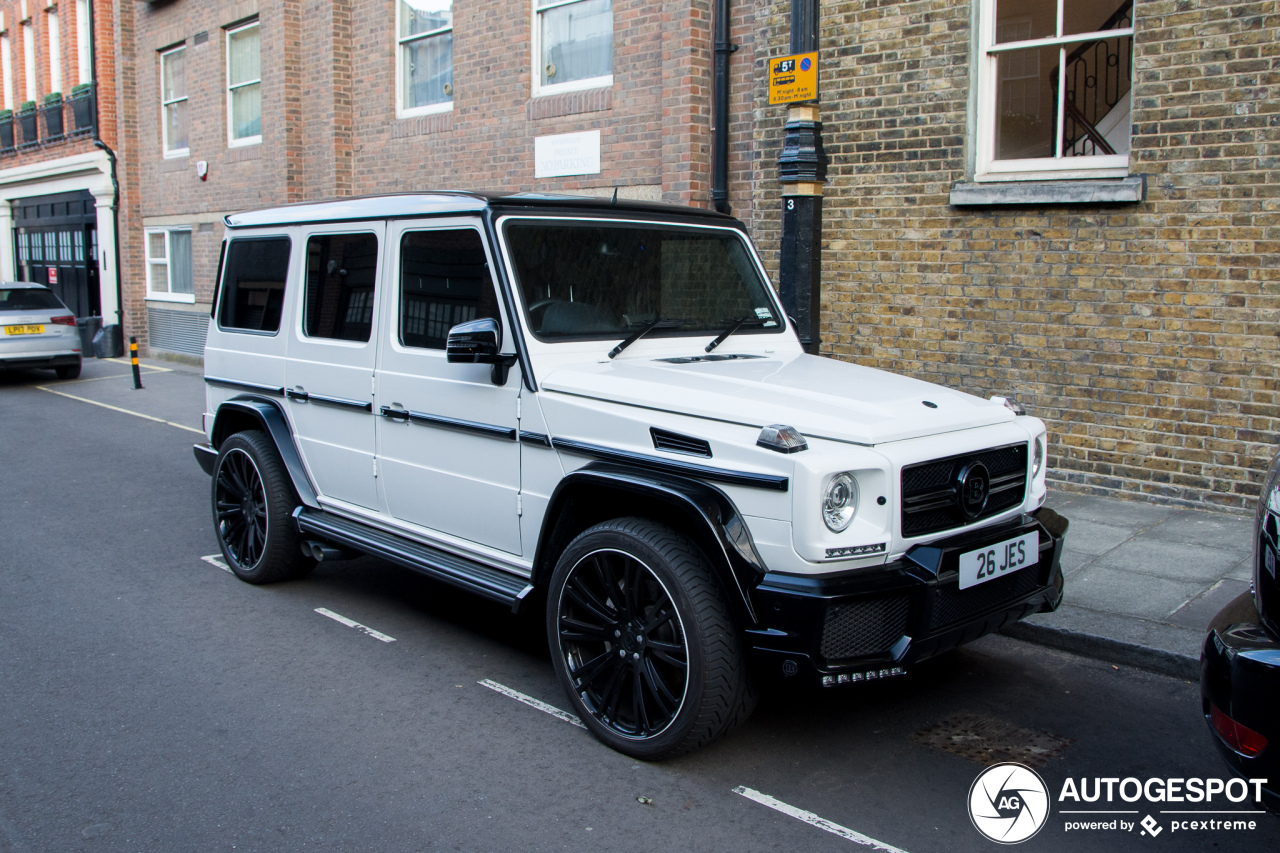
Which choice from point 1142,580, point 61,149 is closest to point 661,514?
point 1142,580

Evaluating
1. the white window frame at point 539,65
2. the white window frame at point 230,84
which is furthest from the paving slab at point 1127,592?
the white window frame at point 230,84

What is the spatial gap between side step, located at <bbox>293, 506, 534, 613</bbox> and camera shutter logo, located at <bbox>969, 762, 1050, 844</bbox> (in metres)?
1.82

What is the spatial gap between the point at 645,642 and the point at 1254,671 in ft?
6.14

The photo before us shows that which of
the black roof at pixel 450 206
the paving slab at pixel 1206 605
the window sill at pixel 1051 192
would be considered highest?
the window sill at pixel 1051 192

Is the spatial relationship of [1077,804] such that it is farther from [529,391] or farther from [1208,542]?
[1208,542]

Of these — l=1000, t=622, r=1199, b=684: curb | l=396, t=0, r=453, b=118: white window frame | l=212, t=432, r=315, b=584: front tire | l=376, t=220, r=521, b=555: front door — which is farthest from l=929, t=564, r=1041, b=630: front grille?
l=396, t=0, r=453, b=118: white window frame

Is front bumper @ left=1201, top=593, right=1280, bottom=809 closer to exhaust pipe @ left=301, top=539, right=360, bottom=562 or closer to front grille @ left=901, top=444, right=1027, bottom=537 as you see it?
front grille @ left=901, top=444, right=1027, bottom=537

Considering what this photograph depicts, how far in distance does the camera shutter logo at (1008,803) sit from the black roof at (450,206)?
278 centimetres

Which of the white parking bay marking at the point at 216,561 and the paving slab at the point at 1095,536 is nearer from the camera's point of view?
the paving slab at the point at 1095,536

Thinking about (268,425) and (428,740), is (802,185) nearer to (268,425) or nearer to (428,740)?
(268,425)

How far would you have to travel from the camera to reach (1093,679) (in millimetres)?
4637

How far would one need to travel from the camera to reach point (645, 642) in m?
3.73

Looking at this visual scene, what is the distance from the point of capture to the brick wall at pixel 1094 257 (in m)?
6.84

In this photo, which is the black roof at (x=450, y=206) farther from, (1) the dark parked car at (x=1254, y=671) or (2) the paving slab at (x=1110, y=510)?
(2) the paving slab at (x=1110, y=510)
